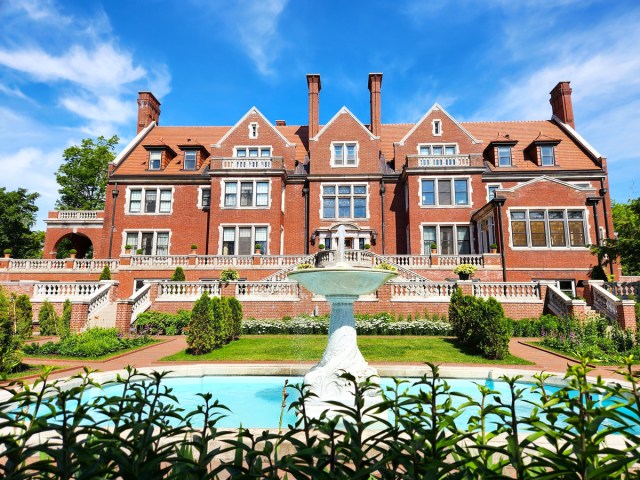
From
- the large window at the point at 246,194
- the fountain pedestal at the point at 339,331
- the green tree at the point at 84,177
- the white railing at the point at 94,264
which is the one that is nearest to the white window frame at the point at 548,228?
the large window at the point at 246,194

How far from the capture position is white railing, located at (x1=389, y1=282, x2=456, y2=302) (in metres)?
20.1

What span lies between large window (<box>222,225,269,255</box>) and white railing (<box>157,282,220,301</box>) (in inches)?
358

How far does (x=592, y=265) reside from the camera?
83.0 ft

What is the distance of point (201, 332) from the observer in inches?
519

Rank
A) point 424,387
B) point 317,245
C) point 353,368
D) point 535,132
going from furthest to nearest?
point 535,132
point 317,245
point 424,387
point 353,368

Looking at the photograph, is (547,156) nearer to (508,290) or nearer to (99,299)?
(508,290)

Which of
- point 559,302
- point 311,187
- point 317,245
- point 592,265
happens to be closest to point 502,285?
point 559,302

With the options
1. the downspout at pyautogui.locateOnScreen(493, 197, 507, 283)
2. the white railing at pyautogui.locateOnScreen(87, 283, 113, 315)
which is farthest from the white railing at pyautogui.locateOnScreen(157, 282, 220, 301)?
the downspout at pyautogui.locateOnScreen(493, 197, 507, 283)

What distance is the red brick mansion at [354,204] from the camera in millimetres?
25812

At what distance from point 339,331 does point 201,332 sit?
280 inches

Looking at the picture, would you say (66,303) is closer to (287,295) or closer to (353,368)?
(287,295)

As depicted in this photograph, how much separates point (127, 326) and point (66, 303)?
12.4ft

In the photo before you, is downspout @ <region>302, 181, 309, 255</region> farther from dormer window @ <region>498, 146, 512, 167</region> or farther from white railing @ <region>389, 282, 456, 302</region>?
dormer window @ <region>498, 146, 512, 167</region>

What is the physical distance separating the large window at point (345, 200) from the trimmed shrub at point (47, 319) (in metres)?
18.9
